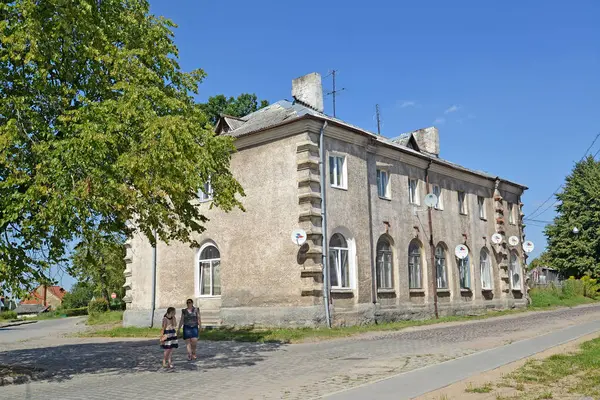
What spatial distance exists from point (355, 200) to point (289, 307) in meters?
5.12

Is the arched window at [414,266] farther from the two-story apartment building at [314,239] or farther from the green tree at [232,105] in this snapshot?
the green tree at [232,105]

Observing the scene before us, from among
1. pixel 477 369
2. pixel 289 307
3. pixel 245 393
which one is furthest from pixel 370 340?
pixel 245 393

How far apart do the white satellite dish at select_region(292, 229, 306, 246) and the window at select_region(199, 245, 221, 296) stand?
4533 mm

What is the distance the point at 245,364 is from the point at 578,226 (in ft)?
150

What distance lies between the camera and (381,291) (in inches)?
953

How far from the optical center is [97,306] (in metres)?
44.8

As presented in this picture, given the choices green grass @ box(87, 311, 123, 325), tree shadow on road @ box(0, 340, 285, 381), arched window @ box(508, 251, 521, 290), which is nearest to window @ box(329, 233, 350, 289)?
tree shadow on road @ box(0, 340, 285, 381)

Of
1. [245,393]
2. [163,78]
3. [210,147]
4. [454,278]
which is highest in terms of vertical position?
[163,78]

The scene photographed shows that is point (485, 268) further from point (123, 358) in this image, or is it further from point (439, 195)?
point (123, 358)

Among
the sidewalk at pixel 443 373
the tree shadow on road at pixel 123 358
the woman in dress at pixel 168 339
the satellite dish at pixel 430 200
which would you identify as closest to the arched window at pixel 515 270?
the satellite dish at pixel 430 200

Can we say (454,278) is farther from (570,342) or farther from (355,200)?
(570,342)

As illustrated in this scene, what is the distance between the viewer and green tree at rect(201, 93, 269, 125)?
41.5 metres

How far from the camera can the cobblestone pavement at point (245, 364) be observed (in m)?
10.1

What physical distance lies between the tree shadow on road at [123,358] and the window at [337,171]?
291 inches
